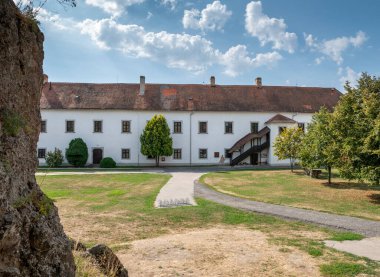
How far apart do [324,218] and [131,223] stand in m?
7.49

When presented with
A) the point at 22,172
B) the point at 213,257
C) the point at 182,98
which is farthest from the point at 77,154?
the point at 22,172

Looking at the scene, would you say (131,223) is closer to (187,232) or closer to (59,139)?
(187,232)

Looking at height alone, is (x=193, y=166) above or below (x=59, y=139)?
below

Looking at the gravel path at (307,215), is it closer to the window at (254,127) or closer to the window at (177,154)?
the window at (177,154)

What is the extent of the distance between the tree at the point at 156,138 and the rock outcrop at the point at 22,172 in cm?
3293

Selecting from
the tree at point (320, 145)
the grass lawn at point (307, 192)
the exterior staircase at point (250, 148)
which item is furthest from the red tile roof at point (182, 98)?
the tree at point (320, 145)

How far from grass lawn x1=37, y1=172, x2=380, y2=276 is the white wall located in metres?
20.5

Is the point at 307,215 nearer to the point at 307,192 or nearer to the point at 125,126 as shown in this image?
the point at 307,192

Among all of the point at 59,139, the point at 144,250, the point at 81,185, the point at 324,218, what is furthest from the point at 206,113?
the point at 144,250

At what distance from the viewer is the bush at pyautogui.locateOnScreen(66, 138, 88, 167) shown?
37.6 m

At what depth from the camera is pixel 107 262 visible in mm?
6125

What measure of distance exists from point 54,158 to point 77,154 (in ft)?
8.86

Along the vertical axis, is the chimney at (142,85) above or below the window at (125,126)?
above

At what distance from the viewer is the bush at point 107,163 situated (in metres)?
37.7
